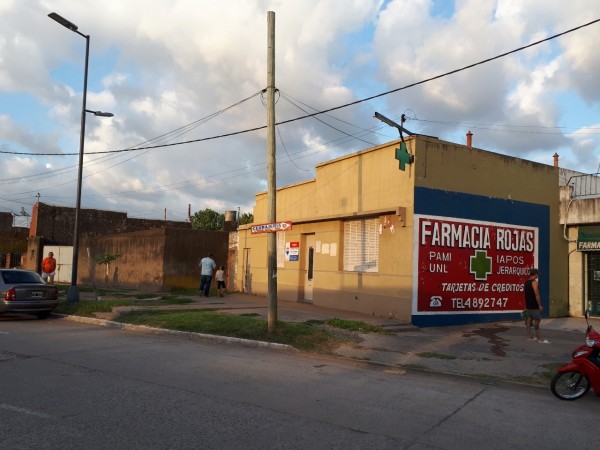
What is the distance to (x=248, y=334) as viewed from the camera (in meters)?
11.9

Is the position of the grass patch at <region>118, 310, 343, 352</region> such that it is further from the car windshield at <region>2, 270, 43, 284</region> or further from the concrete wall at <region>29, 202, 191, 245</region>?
the concrete wall at <region>29, 202, 191, 245</region>

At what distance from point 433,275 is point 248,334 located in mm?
5738

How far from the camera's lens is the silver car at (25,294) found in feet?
48.2

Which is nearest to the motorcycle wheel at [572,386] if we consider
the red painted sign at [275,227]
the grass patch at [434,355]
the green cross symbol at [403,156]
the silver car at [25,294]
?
the grass patch at [434,355]

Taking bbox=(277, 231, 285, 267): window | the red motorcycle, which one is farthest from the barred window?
the red motorcycle

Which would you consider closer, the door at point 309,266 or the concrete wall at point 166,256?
the door at point 309,266

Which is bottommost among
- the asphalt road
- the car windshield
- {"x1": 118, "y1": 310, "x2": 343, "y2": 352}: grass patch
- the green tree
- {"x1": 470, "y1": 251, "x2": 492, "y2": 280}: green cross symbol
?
the asphalt road

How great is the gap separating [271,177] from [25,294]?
26.7 feet

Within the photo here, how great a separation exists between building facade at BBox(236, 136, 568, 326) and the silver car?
7.21 metres

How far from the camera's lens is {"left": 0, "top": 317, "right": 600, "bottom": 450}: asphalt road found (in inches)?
206

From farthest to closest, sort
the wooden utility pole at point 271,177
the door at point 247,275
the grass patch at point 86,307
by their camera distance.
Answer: the door at point 247,275 → the grass patch at point 86,307 → the wooden utility pole at point 271,177

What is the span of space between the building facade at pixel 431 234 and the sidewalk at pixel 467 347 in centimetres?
80

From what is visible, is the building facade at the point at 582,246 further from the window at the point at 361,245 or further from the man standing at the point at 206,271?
the man standing at the point at 206,271

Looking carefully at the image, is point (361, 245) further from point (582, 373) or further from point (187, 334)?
point (582, 373)
